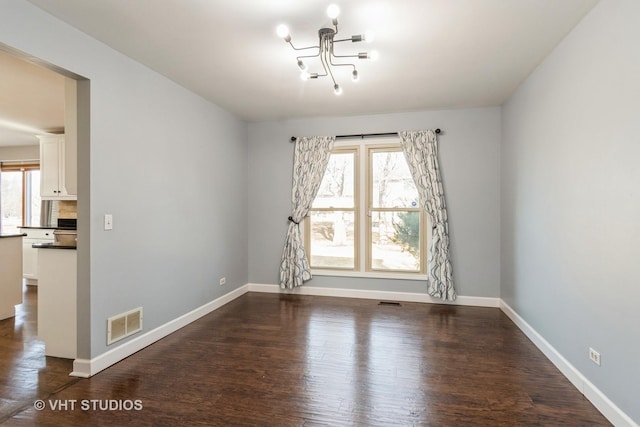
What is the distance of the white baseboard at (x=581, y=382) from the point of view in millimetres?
2004

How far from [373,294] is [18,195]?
715 cm

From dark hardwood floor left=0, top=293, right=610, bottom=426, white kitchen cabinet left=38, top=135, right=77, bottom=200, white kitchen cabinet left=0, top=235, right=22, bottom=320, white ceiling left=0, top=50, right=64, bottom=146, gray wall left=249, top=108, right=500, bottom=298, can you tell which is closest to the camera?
dark hardwood floor left=0, top=293, right=610, bottom=426

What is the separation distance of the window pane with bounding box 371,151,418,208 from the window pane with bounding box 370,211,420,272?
0.53 feet

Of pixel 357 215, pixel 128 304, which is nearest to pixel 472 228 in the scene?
pixel 357 215

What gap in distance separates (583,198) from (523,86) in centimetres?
178

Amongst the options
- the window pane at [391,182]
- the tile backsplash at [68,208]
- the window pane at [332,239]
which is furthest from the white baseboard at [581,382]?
the tile backsplash at [68,208]

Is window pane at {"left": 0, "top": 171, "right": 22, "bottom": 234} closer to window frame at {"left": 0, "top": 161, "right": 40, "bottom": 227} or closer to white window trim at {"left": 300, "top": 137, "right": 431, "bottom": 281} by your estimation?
window frame at {"left": 0, "top": 161, "right": 40, "bottom": 227}

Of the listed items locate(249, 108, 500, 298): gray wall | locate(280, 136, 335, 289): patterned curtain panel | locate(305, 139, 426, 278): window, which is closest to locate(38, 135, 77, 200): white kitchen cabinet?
locate(280, 136, 335, 289): patterned curtain panel

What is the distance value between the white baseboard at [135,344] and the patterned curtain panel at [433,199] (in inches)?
116

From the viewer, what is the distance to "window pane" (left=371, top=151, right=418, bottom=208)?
4.88m

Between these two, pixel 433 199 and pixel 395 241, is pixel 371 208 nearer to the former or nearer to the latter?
pixel 395 241

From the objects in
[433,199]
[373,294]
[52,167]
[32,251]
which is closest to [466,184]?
[433,199]

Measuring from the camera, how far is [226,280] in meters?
4.74

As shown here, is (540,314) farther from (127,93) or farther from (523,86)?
(127,93)
